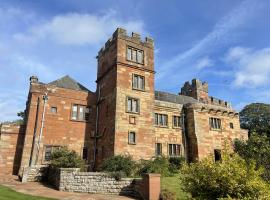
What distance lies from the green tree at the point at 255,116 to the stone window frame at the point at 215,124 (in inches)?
1019

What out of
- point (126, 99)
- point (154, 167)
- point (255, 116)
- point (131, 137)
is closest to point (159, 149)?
point (131, 137)

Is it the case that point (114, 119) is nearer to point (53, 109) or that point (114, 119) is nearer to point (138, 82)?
point (138, 82)

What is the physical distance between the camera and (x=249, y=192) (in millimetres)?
8875

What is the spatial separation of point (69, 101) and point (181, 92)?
1195 inches

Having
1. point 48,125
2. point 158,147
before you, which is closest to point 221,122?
point 158,147

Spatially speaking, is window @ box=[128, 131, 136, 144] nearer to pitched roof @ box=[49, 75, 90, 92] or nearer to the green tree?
pitched roof @ box=[49, 75, 90, 92]

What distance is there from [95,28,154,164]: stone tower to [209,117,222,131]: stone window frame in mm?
8577

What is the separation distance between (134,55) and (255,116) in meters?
39.3

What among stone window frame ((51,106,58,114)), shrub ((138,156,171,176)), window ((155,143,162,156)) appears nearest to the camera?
shrub ((138,156,171,176))

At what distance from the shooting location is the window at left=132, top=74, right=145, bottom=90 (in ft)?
82.4

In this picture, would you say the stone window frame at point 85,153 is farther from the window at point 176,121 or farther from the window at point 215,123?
the window at point 215,123

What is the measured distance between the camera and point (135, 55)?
26031mm

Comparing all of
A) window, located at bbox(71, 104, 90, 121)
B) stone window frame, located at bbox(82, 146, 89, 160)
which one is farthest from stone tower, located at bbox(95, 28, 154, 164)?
window, located at bbox(71, 104, 90, 121)

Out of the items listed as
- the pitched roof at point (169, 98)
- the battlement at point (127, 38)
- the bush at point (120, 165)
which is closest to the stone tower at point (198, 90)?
the pitched roof at point (169, 98)
